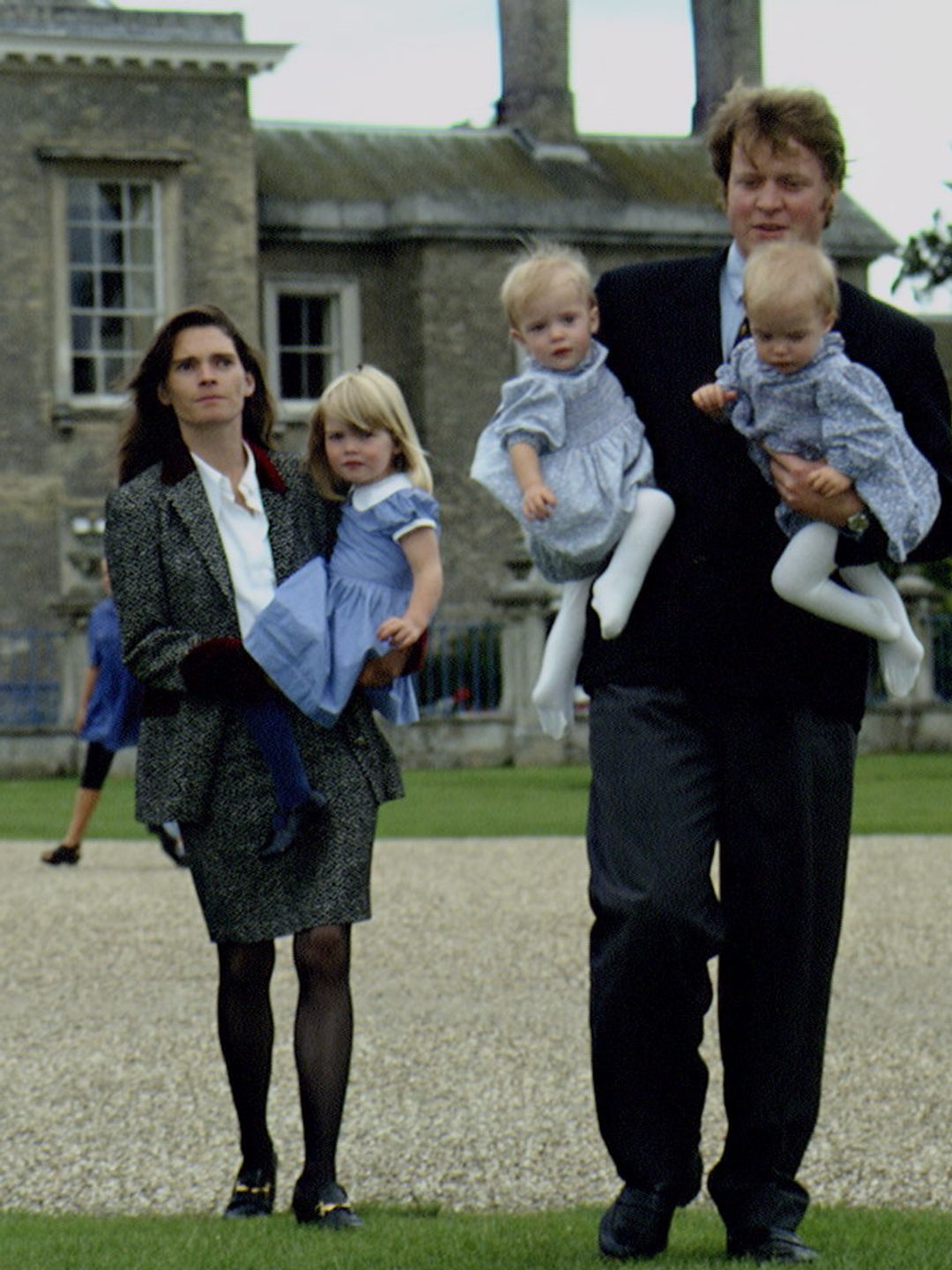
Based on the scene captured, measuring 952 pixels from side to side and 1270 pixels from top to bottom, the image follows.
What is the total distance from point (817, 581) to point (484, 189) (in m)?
25.6

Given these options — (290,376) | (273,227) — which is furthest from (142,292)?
(290,376)

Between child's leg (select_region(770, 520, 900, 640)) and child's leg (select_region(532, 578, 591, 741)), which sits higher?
child's leg (select_region(770, 520, 900, 640))

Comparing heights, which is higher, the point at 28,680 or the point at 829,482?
the point at 829,482

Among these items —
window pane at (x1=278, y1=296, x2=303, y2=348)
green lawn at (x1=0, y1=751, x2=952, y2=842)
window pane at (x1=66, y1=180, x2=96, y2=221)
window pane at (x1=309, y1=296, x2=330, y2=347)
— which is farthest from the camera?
window pane at (x1=309, y1=296, x2=330, y2=347)

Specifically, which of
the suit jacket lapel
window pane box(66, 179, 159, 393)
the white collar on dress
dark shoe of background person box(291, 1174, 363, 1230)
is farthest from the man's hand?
window pane box(66, 179, 159, 393)

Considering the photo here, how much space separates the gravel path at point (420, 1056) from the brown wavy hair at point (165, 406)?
1606mm

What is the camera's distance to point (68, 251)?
88.5 feet

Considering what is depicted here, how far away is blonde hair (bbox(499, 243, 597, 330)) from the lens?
4578mm

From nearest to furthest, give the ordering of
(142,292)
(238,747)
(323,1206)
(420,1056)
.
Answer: (323,1206) < (238,747) < (420,1056) < (142,292)

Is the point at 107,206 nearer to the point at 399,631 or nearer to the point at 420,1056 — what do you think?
the point at 420,1056

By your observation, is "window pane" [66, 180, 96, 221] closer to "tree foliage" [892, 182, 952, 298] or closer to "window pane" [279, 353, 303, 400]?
"window pane" [279, 353, 303, 400]

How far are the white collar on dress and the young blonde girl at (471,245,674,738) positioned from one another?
1.92 ft

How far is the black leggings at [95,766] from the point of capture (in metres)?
12.6

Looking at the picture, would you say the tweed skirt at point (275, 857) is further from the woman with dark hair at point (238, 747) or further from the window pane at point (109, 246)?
the window pane at point (109, 246)
